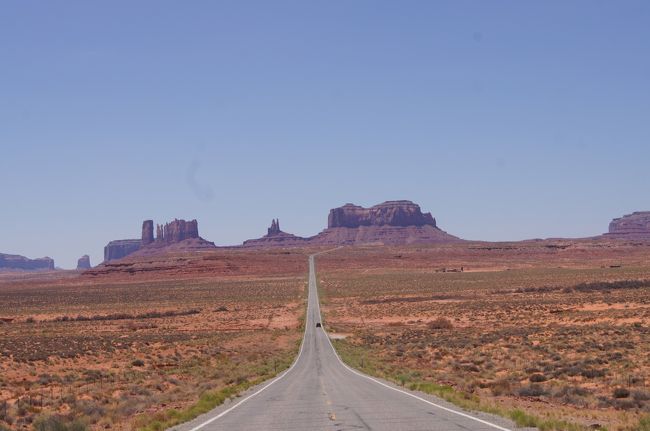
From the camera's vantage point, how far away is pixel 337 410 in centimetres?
1506

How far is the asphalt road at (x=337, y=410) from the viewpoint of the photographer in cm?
1283

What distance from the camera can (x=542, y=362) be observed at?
2617 cm

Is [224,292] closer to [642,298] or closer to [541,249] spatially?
[642,298]

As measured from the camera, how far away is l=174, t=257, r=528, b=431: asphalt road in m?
12.8

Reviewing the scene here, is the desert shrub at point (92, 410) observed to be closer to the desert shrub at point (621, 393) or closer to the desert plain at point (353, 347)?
the desert plain at point (353, 347)

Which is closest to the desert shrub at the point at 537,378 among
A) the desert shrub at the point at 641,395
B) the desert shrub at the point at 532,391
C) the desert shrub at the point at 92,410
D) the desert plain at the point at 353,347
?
the desert plain at the point at 353,347

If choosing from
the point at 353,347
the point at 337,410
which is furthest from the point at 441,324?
the point at 337,410

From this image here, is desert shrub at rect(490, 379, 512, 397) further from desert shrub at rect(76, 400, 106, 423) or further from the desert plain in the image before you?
desert shrub at rect(76, 400, 106, 423)

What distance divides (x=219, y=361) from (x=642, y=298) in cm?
4140

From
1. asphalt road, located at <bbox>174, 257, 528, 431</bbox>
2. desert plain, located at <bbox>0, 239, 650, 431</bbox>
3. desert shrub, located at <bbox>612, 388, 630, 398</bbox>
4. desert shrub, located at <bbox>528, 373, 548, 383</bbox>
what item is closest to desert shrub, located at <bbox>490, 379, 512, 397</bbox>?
desert plain, located at <bbox>0, 239, 650, 431</bbox>

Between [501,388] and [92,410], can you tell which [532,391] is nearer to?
[501,388]

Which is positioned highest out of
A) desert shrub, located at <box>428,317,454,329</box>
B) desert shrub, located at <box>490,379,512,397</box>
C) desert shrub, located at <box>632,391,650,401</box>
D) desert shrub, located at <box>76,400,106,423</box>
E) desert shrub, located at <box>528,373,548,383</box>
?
desert shrub, located at <box>632,391,650,401</box>

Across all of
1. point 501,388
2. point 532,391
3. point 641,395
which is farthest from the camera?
point 501,388

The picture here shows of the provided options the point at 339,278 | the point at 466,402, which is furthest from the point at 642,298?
the point at 339,278
